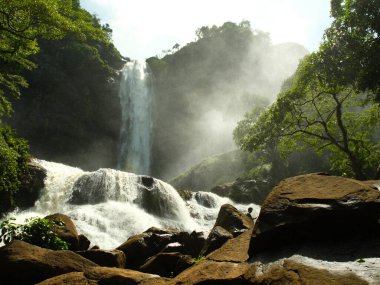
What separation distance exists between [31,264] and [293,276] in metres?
5.87

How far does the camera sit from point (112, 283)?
20.9 ft

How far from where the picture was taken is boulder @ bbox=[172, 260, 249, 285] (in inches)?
194

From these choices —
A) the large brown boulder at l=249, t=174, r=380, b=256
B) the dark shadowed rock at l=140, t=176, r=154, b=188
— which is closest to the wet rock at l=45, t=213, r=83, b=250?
the large brown boulder at l=249, t=174, r=380, b=256

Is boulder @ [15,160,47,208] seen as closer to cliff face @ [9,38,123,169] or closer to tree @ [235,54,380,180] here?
tree @ [235,54,380,180]

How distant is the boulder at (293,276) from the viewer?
4.16 m

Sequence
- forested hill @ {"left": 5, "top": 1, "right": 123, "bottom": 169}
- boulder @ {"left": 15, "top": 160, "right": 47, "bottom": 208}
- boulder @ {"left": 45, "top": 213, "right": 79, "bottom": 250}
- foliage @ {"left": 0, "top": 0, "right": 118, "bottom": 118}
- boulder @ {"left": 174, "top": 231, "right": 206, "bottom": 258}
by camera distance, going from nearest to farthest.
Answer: boulder @ {"left": 45, "top": 213, "right": 79, "bottom": 250} → foliage @ {"left": 0, "top": 0, "right": 118, "bottom": 118} → boulder @ {"left": 174, "top": 231, "right": 206, "bottom": 258} → boulder @ {"left": 15, "top": 160, "right": 47, "bottom": 208} → forested hill @ {"left": 5, "top": 1, "right": 123, "bottom": 169}

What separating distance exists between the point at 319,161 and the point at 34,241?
38.7 meters

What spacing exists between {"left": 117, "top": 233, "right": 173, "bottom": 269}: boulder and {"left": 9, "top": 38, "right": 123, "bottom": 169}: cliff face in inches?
1511

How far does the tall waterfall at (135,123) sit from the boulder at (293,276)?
1884 inches

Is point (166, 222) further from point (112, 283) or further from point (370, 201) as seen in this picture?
point (370, 201)

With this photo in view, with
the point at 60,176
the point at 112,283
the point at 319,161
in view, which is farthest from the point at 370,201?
the point at 319,161

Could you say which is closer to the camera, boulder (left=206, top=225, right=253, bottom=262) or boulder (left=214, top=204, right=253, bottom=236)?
boulder (left=206, top=225, right=253, bottom=262)

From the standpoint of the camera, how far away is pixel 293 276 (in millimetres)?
4441

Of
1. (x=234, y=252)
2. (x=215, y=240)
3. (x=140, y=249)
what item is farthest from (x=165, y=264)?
(x=234, y=252)
